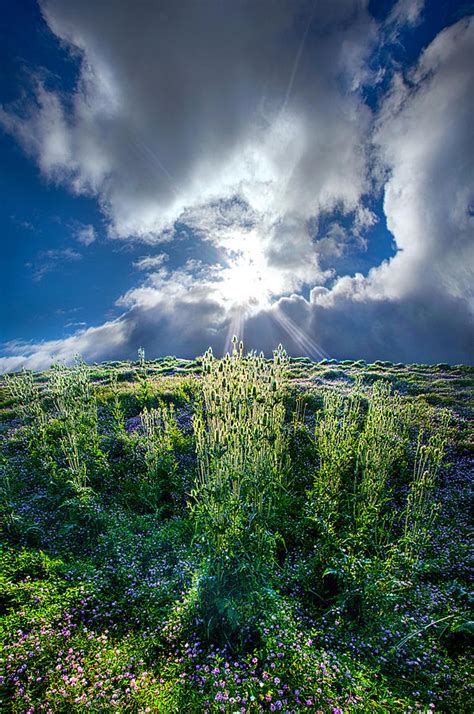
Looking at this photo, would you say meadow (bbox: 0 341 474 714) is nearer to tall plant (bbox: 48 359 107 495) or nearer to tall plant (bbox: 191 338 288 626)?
tall plant (bbox: 191 338 288 626)

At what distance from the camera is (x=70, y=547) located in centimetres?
588

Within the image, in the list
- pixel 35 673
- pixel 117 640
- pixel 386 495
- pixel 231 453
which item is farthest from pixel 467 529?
pixel 35 673

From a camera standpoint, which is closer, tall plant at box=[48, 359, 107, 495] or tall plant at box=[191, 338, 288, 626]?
tall plant at box=[191, 338, 288, 626]

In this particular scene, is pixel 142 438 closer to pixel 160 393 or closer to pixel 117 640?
pixel 117 640

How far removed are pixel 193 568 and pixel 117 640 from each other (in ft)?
5.04

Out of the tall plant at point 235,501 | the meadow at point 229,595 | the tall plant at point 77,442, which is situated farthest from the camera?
the tall plant at point 77,442

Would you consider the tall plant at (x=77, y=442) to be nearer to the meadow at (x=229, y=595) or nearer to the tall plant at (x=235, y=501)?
the meadow at (x=229, y=595)

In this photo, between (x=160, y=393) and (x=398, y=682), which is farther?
(x=160, y=393)

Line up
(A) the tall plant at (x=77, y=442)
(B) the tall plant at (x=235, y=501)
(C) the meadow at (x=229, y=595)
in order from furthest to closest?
(A) the tall plant at (x=77, y=442) < (B) the tall plant at (x=235, y=501) < (C) the meadow at (x=229, y=595)

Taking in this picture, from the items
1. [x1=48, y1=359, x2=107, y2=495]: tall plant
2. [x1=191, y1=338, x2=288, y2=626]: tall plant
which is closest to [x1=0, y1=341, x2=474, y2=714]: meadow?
[x1=191, y1=338, x2=288, y2=626]: tall plant

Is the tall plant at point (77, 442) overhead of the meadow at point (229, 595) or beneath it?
overhead

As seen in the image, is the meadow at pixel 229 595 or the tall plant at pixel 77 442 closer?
the meadow at pixel 229 595

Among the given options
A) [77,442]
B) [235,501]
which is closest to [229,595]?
[235,501]

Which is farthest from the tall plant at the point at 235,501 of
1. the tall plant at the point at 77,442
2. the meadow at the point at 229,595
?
the tall plant at the point at 77,442
